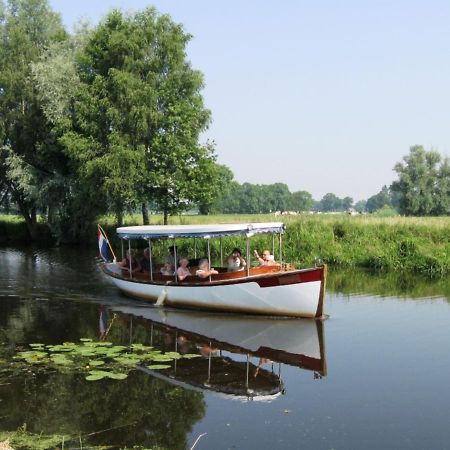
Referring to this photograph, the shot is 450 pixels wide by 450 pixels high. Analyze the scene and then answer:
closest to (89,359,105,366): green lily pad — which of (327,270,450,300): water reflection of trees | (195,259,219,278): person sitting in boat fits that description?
(195,259,219,278): person sitting in boat

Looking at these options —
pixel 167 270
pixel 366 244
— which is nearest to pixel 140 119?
pixel 366 244

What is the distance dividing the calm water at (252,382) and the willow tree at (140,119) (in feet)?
54.9

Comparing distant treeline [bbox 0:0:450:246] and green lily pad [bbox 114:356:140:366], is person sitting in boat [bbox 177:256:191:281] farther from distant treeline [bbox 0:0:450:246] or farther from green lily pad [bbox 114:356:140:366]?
distant treeline [bbox 0:0:450:246]

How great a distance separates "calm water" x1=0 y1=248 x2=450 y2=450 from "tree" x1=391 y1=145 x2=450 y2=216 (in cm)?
6812

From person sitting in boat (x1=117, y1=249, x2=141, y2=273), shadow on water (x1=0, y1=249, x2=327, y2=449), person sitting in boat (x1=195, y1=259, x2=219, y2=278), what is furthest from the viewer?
person sitting in boat (x1=117, y1=249, x2=141, y2=273)

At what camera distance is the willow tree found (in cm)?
3603

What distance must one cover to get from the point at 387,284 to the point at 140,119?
18.9m

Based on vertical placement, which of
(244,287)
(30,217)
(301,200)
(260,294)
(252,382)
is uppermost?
(301,200)

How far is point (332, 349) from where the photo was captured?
1413 centimetres

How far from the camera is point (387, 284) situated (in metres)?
24.1

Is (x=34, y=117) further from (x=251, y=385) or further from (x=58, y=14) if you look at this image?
(x=251, y=385)

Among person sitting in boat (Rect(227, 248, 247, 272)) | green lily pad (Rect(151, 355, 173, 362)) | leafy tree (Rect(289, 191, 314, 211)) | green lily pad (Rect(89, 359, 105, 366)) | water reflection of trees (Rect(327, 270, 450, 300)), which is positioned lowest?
green lily pad (Rect(151, 355, 173, 362))

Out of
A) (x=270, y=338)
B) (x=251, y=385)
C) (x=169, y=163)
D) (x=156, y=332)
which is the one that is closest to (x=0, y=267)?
(x=169, y=163)

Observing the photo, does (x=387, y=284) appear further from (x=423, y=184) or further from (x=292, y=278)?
(x=423, y=184)
